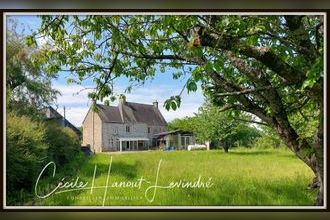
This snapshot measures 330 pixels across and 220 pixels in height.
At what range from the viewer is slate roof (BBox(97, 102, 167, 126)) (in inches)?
180

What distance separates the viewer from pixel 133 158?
4648 mm

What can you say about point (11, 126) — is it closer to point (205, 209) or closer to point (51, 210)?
point (51, 210)

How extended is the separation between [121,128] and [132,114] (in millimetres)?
251

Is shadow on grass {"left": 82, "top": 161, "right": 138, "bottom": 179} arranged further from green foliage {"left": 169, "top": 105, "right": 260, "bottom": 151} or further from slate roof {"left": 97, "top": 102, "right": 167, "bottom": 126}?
green foliage {"left": 169, "top": 105, "right": 260, "bottom": 151}

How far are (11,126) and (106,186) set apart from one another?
995mm

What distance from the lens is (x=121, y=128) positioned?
4750mm

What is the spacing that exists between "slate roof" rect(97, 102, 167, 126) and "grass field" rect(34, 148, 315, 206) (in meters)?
0.31

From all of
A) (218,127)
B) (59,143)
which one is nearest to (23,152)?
(59,143)

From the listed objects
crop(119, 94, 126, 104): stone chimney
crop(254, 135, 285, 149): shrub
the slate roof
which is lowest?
crop(254, 135, 285, 149): shrub

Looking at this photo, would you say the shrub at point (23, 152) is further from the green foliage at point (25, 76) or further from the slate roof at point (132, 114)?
the slate roof at point (132, 114)

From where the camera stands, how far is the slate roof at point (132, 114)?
180 inches

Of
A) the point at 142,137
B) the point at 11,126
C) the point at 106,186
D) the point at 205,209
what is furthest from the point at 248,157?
the point at 11,126

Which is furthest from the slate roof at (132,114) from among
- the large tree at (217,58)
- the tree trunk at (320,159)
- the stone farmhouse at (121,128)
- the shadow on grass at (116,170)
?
the tree trunk at (320,159)

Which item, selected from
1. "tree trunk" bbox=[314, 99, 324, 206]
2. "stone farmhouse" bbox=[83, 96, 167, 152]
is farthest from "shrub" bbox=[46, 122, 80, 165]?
"tree trunk" bbox=[314, 99, 324, 206]
